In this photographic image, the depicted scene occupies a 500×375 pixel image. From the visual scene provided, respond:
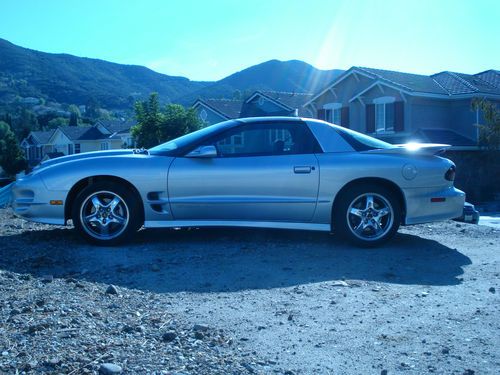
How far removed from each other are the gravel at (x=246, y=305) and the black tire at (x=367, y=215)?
0.16 meters

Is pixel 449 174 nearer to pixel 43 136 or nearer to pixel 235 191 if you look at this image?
pixel 235 191

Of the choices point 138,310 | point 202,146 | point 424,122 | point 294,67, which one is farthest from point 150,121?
point 294,67

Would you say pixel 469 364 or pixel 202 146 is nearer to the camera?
pixel 469 364

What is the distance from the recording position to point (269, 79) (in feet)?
346

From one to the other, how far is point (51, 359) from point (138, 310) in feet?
3.37

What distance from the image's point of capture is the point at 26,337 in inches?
138

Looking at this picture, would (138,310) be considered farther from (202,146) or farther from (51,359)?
(202,146)

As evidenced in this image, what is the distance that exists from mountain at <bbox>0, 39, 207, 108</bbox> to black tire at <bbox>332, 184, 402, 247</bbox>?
9198 cm

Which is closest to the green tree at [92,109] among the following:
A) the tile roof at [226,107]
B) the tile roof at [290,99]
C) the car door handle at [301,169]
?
the tile roof at [226,107]

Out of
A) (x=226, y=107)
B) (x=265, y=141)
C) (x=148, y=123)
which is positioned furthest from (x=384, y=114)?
(x=265, y=141)

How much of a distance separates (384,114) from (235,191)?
24.5 meters

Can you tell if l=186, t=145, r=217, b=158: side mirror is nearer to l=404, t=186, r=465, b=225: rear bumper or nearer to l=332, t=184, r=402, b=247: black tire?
l=332, t=184, r=402, b=247: black tire

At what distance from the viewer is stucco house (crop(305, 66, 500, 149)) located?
2794 centimetres

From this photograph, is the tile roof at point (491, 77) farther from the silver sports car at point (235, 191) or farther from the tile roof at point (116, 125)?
the tile roof at point (116, 125)
